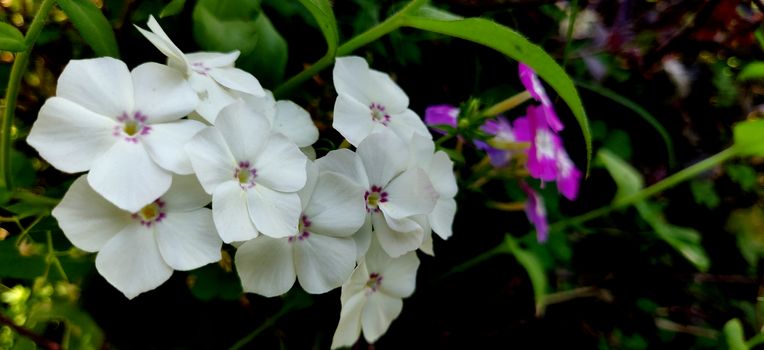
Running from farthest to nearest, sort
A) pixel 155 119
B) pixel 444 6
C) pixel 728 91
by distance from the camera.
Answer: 1. pixel 728 91
2. pixel 444 6
3. pixel 155 119

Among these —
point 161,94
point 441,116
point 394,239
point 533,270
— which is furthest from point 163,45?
point 533,270

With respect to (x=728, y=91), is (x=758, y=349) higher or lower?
lower

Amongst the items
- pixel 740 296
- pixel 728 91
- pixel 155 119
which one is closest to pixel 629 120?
pixel 728 91

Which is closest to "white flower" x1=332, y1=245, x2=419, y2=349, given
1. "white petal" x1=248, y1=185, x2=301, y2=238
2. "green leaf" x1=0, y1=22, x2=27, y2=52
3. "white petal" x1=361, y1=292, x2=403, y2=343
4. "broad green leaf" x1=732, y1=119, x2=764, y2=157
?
"white petal" x1=361, y1=292, x2=403, y2=343

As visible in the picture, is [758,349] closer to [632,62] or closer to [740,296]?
[740,296]

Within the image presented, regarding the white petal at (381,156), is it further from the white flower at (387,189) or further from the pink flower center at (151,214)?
the pink flower center at (151,214)

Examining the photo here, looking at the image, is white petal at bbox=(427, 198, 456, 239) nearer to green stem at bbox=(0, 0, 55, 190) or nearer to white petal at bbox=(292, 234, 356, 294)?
white petal at bbox=(292, 234, 356, 294)

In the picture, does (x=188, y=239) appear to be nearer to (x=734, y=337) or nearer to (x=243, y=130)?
(x=243, y=130)

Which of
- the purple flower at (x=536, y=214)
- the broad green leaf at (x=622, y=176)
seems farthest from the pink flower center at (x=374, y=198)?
the broad green leaf at (x=622, y=176)
